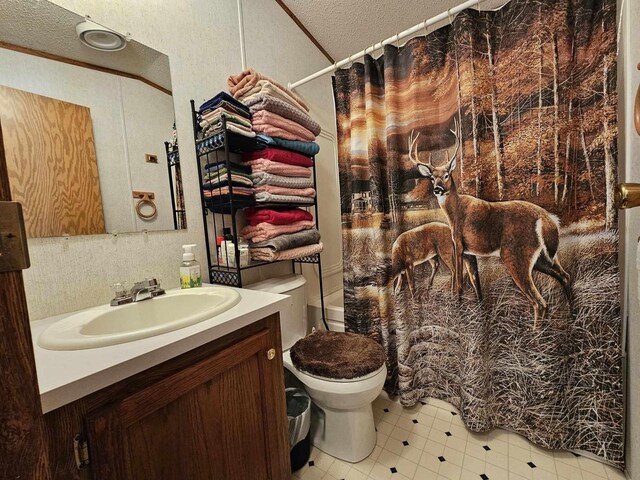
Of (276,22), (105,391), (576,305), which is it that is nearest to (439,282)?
(576,305)

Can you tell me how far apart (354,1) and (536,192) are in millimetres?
1445

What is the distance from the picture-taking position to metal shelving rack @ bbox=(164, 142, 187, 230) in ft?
3.65

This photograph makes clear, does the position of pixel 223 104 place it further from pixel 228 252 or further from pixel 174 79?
pixel 228 252

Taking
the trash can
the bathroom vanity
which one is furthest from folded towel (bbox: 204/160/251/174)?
the trash can

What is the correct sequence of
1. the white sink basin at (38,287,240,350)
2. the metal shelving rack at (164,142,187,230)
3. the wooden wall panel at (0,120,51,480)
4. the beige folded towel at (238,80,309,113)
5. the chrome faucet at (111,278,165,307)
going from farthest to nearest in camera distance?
the beige folded towel at (238,80,309,113) < the metal shelving rack at (164,142,187,230) < the chrome faucet at (111,278,165,307) < the white sink basin at (38,287,240,350) < the wooden wall panel at (0,120,51,480)

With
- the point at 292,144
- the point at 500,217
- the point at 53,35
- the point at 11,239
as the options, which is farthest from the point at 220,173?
the point at 500,217

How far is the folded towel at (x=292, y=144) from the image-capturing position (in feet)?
4.11

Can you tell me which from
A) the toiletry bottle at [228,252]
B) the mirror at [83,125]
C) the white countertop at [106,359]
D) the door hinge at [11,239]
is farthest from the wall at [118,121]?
the door hinge at [11,239]

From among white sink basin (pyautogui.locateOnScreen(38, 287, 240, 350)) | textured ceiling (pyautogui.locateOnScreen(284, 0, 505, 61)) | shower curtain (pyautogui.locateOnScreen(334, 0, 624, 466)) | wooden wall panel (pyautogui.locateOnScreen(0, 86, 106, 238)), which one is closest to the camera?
white sink basin (pyautogui.locateOnScreen(38, 287, 240, 350))

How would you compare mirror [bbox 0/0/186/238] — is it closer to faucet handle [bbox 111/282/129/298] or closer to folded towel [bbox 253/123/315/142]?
faucet handle [bbox 111/282/129/298]

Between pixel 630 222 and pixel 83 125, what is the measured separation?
1.98 meters

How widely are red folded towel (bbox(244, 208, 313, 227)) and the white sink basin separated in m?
0.42

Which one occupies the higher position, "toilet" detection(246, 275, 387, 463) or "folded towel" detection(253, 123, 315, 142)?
"folded towel" detection(253, 123, 315, 142)

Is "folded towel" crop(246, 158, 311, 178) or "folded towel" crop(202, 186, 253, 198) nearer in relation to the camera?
"folded towel" crop(202, 186, 253, 198)
